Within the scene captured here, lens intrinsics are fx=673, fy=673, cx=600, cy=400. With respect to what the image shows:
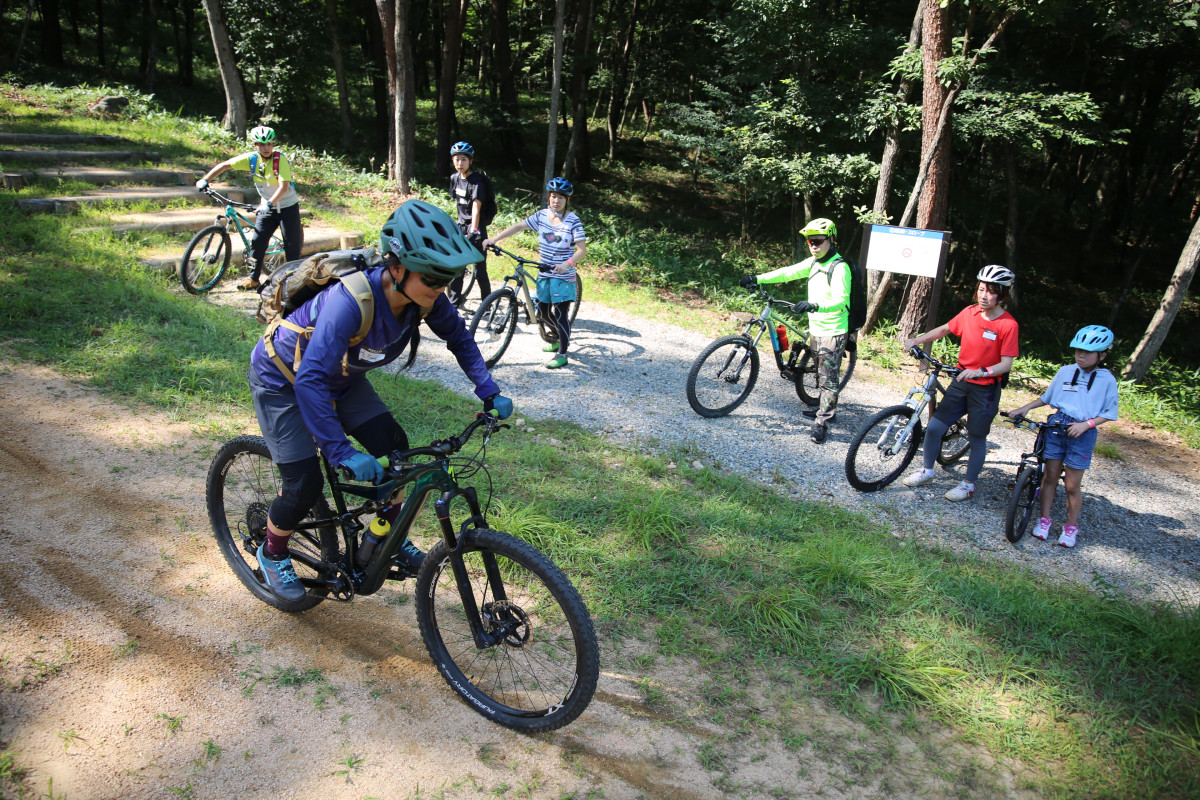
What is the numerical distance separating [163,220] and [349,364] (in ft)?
30.7

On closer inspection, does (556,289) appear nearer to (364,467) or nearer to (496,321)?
(496,321)

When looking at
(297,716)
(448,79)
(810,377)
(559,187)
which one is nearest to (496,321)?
(559,187)

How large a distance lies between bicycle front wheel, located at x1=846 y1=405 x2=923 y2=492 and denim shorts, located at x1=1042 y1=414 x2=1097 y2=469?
1.03m

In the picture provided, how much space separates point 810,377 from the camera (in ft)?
27.4

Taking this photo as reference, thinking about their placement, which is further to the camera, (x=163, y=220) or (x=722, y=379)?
(x=163, y=220)

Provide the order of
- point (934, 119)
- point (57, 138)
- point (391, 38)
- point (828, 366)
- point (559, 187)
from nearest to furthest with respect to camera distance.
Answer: point (828, 366)
point (559, 187)
point (934, 119)
point (57, 138)
point (391, 38)

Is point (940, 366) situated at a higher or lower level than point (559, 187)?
lower

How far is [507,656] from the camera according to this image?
3434 millimetres

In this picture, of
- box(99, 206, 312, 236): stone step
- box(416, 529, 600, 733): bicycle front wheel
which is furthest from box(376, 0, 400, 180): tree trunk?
box(416, 529, 600, 733): bicycle front wheel

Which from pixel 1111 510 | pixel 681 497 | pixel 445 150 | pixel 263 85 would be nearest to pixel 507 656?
pixel 681 497

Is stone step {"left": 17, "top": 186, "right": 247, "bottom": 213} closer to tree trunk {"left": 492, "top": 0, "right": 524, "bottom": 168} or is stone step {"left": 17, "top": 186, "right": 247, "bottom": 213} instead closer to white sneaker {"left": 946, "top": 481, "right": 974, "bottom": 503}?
tree trunk {"left": 492, "top": 0, "right": 524, "bottom": 168}

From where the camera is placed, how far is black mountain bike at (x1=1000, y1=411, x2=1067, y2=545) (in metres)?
5.62

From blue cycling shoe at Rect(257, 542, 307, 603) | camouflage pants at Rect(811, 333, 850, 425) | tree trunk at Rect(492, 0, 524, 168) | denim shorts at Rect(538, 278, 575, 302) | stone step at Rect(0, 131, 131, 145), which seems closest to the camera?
blue cycling shoe at Rect(257, 542, 307, 603)

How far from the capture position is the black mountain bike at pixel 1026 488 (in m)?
5.62
